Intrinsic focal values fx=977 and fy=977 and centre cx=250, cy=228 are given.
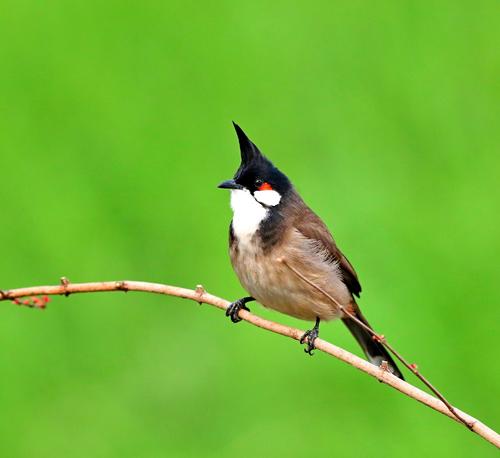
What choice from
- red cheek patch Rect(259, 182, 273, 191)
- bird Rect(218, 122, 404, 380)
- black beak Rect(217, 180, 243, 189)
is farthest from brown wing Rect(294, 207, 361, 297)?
black beak Rect(217, 180, 243, 189)

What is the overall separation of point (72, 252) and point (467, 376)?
215 cm

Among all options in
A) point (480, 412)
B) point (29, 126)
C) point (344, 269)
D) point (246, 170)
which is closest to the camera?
point (246, 170)

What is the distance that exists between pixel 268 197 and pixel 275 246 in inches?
7.9

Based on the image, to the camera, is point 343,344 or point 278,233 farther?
point 343,344

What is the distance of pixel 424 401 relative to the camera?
97.2 inches

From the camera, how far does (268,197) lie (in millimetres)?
3965

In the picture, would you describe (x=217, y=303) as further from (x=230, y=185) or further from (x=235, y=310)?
(x=230, y=185)

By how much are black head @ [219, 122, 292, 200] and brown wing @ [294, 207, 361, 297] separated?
0.68ft

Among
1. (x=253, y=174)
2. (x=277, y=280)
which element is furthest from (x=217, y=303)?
(x=253, y=174)

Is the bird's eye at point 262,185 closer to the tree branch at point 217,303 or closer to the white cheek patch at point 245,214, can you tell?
the white cheek patch at point 245,214

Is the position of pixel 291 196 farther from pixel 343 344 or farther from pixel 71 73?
pixel 71 73

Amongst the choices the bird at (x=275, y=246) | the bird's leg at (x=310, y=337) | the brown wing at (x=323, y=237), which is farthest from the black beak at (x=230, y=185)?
the bird's leg at (x=310, y=337)

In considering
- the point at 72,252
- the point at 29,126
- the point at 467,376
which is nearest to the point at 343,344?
the point at 467,376

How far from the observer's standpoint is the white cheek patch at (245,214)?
12.9ft
